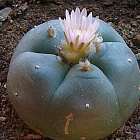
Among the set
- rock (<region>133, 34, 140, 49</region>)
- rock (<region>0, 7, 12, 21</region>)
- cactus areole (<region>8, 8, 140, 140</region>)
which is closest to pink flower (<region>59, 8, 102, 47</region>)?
cactus areole (<region>8, 8, 140, 140</region>)

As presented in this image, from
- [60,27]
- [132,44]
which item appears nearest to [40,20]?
[132,44]

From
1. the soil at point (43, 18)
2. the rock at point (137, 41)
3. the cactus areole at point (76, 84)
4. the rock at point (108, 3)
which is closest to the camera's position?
the cactus areole at point (76, 84)

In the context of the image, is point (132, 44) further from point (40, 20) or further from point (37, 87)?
point (37, 87)

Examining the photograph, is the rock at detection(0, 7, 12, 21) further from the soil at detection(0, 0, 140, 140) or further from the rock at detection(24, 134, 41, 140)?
the rock at detection(24, 134, 41, 140)

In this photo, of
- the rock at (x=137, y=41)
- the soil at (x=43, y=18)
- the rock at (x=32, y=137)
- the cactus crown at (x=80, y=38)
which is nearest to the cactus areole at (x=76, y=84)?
the cactus crown at (x=80, y=38)

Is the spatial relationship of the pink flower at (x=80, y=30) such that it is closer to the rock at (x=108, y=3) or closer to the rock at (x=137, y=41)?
the rock at (x=137, y=41)

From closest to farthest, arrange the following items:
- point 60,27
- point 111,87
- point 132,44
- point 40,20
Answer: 1. point 111,87
2. point 60,27
3. point 132,44
4. point 40,20

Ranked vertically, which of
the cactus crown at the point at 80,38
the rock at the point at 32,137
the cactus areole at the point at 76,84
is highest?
the cactus crown at the point at 80,38
